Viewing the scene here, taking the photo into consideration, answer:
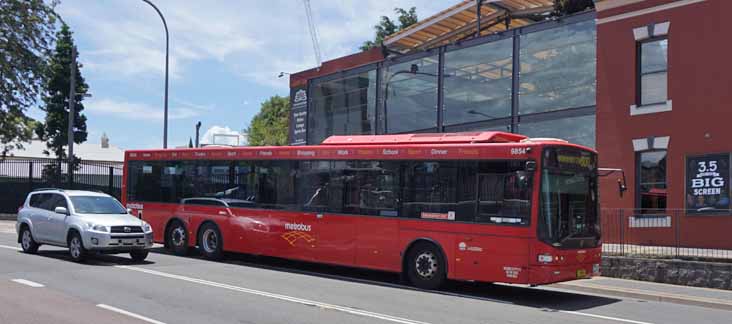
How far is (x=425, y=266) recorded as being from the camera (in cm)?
1402

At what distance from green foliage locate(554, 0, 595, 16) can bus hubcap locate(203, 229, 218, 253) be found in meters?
15.8

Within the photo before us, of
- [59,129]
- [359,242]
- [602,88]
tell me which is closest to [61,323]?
[359,242]

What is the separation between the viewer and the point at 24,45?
121 ft

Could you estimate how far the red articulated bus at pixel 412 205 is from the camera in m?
12.7

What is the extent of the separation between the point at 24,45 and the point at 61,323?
3198 centimetres

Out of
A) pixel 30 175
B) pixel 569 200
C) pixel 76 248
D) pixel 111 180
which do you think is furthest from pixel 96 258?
pixel 30 175

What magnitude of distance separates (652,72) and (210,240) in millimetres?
12771

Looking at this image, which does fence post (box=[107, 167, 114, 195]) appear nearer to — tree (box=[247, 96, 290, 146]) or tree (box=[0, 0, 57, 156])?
tree (box=[0, 0, 57, 156])

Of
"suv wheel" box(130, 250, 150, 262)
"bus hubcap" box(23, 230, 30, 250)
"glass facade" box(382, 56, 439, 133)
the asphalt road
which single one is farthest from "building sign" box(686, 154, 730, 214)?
"bus hubcap" box(23, 230, 30, 250)

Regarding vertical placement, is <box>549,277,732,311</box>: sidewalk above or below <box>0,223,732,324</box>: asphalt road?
below

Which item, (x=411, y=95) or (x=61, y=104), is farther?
(x=61, y=104)

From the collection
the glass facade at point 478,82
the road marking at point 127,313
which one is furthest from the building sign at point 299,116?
the road marking at point 127,313

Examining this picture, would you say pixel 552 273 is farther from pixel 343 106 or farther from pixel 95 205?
pixel 343 106

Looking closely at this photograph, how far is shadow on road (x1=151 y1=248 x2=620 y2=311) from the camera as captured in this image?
12867 millimetres
